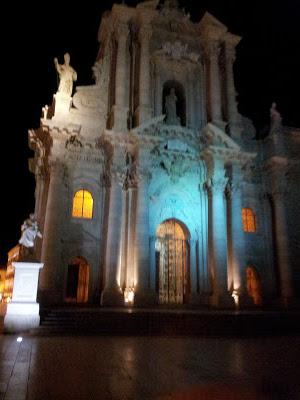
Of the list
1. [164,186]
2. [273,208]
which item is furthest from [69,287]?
[273,208]

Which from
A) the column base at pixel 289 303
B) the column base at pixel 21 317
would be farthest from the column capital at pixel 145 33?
the column base at pixel 289 303

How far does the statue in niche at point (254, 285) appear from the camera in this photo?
76.6 feet

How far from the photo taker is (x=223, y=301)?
2031 cm

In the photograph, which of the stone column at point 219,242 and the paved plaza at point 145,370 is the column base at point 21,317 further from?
the stone column at point 219,242

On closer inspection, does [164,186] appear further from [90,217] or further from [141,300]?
[141,300]

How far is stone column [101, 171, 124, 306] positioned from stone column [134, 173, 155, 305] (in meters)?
0.96

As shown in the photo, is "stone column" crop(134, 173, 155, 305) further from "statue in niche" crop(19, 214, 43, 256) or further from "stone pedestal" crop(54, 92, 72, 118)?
"statue in niche" crop(19, 214, 43, 256)

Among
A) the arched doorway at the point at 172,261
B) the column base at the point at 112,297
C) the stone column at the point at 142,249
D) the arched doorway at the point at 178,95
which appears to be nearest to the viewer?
the column base at the point at 112,297

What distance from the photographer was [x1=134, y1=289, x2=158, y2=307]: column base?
19.0 m

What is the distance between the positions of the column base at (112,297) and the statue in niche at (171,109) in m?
11.3

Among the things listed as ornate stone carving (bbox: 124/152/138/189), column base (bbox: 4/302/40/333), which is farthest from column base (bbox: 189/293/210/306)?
column base (bbox: 4/302/40/333)

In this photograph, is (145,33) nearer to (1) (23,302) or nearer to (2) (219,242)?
(2) (219,242)

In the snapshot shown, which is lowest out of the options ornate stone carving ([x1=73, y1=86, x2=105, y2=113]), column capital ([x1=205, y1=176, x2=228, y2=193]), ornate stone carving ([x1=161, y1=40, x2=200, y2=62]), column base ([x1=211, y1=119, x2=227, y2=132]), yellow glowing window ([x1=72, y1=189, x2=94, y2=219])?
yellow glowing window ([x1=72, y1=189, x2=94, y2=219])

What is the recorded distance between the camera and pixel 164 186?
73.9 ft
